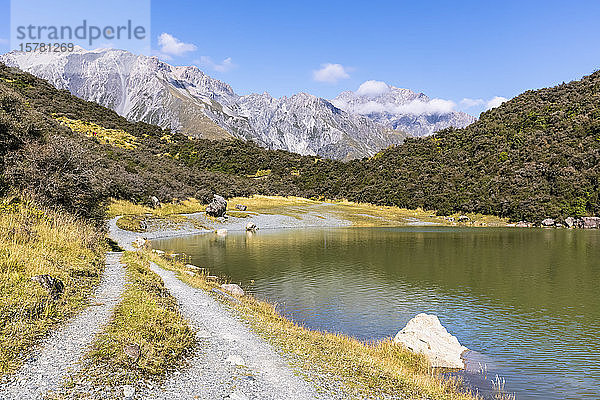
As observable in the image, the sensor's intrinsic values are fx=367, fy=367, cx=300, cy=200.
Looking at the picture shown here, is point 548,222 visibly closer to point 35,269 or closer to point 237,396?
point 237,396

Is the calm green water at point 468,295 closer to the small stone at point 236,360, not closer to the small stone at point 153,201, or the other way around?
the small stone at point 236,360

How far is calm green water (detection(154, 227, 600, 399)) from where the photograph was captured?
15172 mm

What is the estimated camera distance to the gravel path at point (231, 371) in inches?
364

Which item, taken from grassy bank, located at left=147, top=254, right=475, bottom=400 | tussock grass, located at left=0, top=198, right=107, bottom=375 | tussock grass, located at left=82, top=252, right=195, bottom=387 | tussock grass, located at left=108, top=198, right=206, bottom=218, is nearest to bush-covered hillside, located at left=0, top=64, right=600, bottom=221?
tussock grass, located at left=108, top=198, right=206, bottom=218

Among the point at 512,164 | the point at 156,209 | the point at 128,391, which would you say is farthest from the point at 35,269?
the point at 512,164

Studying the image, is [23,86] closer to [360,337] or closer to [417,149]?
[417,149]

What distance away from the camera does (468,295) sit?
26.0 meters

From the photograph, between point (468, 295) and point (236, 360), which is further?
point (468, 295)

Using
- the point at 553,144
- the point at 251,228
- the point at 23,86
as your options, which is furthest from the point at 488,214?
the point at 23,86

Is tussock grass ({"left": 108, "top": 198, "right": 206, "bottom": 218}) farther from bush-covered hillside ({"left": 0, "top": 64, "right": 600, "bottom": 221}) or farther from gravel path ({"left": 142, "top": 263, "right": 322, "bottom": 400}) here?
gravel path ({"left": 142, "top": 263, "right": 322, "bottom": 400})

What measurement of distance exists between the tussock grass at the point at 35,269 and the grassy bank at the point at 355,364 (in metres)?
7.31

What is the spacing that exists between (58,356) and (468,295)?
81.0ft

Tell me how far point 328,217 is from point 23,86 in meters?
131

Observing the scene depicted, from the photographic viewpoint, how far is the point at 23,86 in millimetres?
140625
